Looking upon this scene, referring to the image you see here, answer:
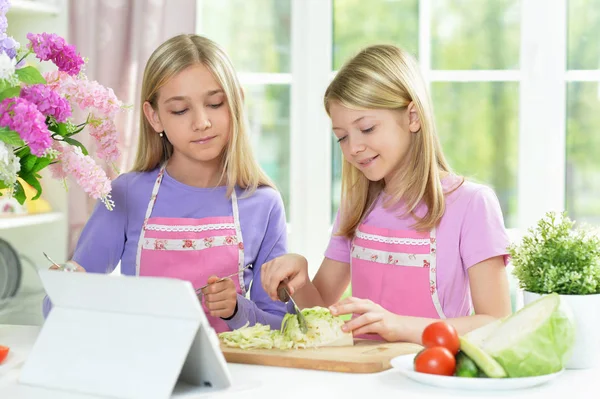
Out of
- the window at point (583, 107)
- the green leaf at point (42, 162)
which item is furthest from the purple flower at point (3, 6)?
the window at point (583, 107)

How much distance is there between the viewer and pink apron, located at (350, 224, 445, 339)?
1884 millimetres

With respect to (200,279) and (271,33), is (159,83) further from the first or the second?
(271,33)

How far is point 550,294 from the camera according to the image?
130cm

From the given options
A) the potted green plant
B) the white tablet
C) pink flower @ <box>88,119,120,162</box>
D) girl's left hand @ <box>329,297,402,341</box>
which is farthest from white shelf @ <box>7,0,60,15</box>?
the potted green plant

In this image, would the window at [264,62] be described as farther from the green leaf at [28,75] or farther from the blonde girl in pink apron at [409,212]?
the green leaf at [28,75]

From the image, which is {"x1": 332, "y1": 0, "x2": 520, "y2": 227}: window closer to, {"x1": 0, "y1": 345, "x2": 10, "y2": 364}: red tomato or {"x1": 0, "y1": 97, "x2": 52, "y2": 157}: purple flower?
{"x1": 0, "y1": 97, "x2": 52, "y2": 157}: purple flower

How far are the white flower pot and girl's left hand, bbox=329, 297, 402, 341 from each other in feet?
1.05

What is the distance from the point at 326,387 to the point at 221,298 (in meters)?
0.55

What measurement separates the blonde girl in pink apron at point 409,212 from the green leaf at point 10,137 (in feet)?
1.99

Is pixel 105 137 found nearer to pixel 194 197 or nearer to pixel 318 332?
pixel 194 197

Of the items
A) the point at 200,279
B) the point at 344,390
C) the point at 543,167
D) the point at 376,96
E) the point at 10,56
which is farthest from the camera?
the point at 543,167

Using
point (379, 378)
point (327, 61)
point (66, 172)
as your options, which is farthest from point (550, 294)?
point (327, 61)

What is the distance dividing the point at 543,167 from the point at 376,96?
1.35 m

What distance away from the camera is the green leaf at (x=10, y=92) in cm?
143
